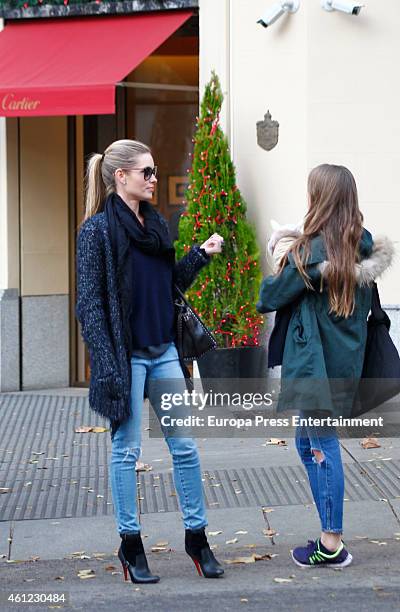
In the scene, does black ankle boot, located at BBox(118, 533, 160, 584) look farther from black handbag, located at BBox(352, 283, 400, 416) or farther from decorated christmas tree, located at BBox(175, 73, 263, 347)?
decorated christmas tree, located at BBox(175, 73, 263, 347)

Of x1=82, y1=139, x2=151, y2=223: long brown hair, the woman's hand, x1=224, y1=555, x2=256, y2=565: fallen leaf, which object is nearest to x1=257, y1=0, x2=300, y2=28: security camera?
x1=82, y1=139, x2=151, y2=223: long brown hair

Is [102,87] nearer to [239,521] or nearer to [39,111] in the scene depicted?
[39,111]

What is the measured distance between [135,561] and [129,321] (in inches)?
41.1

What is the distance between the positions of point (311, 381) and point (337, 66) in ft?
14.4

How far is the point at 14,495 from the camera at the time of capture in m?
6.87

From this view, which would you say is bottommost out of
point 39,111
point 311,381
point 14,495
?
point 14,495

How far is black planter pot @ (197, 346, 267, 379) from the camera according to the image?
8.90 metres

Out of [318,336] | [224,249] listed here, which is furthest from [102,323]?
[224,249]

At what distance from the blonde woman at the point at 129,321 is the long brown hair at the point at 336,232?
1.42 feet

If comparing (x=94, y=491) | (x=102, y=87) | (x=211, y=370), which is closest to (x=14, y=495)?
(x=94, y=491)

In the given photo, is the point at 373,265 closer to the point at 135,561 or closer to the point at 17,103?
the point at 135,561

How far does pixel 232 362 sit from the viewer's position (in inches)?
352

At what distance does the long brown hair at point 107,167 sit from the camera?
5117mm

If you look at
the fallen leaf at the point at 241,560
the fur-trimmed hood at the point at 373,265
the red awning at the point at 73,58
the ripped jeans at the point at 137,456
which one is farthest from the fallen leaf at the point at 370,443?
the red awning at the point at 73,58
